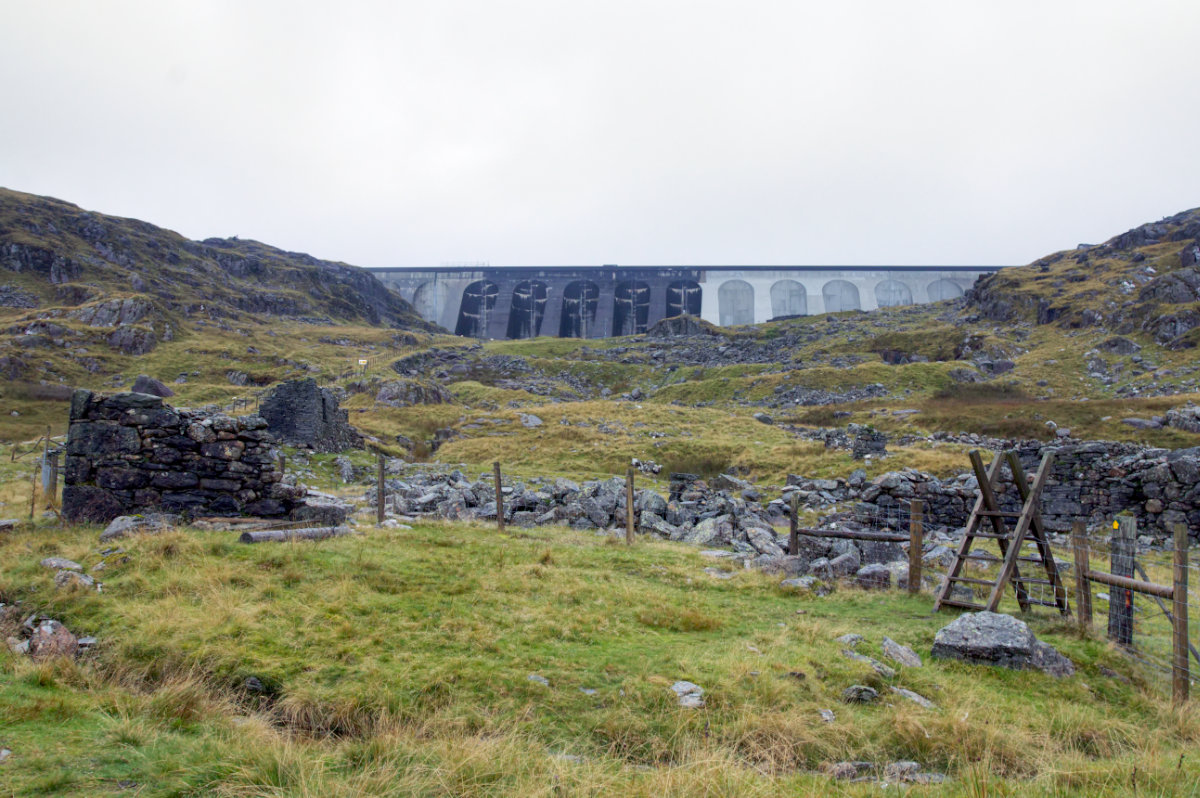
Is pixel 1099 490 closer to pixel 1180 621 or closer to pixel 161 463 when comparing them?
pixel 1180 621

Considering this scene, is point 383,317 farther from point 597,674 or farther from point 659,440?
point 597,674

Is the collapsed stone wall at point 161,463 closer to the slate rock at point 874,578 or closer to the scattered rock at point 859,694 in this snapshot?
the scattered rock at point 859,694

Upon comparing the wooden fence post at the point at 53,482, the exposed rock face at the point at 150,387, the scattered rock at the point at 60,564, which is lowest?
the scattered rock at the point at 60,564

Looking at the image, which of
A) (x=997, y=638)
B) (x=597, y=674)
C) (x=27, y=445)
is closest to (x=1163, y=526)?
(x=997, y=638)

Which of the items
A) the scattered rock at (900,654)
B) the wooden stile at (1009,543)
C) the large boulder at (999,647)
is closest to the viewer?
the large boulder at (999,647)

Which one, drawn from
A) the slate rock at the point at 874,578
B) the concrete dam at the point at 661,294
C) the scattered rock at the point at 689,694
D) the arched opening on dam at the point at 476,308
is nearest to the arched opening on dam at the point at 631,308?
the concrete dam at the point at 661,294

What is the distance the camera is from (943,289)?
4589 inches

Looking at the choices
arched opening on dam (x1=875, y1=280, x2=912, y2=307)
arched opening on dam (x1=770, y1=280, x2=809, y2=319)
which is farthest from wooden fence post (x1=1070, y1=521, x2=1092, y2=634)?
arched opening on dam (x1=875, y1=280, x2=912, y2=307)

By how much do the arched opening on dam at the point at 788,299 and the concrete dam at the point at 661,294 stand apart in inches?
6.8

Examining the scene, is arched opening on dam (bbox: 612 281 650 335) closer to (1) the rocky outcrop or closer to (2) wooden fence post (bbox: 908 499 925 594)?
(1) the rocky outcrop

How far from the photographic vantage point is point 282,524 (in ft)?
41.3

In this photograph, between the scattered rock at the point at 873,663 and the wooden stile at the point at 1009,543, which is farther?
the wooden stile at the point at 1009,543

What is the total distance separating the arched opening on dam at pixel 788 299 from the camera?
111500 millimetres

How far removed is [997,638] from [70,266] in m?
98.3
